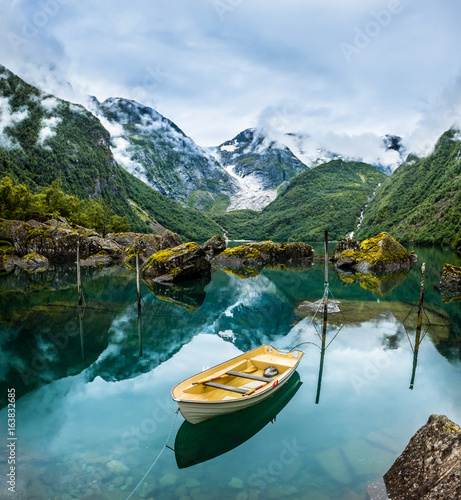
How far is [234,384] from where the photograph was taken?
16.0 meters

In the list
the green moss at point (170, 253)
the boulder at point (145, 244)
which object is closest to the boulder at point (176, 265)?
the green moss at point (170, 253)

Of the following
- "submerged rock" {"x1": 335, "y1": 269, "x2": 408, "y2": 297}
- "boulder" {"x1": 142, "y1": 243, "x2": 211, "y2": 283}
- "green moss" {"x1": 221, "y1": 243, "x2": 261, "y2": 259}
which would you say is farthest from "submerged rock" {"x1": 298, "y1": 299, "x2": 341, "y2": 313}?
"green moss" {"x1": 221, "y1": 243, "x2": 261, "y2": 259}

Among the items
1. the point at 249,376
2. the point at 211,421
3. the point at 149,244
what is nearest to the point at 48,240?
the point at 149,244

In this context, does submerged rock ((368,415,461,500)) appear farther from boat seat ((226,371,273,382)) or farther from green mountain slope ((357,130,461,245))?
green mountain slope ((357,130,461,245))

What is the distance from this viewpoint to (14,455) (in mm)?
12328

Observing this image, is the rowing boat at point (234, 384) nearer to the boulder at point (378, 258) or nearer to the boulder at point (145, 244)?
the boulder at point (378, 258)

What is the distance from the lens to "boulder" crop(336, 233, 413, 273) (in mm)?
68188

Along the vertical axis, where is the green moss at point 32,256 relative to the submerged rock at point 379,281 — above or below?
above

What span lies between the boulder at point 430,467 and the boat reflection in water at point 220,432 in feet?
17.2

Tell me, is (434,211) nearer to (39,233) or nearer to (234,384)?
(39,233)

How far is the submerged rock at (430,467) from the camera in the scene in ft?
27.6

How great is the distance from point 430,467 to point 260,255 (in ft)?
257

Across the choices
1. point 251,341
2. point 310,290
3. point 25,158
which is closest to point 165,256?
point 310,290

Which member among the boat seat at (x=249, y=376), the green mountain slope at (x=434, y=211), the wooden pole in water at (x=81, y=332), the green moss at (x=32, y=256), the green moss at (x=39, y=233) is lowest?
the wooden pole in water at (x=81, y=332)
